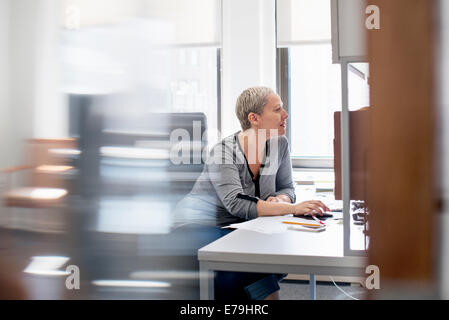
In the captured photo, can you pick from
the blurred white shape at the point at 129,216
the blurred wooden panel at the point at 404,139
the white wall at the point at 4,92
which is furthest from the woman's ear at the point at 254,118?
the blurred wooden panel at the point at 404,139

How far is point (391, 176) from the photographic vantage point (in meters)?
0.33

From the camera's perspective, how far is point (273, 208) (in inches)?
49.1

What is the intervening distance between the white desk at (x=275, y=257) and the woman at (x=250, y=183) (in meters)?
0.16

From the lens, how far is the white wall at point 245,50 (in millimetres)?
2387

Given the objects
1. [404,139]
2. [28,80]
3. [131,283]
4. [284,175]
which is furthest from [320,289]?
[404,139]

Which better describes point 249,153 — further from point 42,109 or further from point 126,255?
point 42,109

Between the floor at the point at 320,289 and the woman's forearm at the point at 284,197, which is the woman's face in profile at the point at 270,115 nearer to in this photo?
the woman's forearm at the point at 284,197

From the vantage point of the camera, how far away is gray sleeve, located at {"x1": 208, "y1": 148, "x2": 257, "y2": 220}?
1.28 m

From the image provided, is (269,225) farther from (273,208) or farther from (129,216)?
(129,216)

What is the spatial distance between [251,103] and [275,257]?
33.9 inches

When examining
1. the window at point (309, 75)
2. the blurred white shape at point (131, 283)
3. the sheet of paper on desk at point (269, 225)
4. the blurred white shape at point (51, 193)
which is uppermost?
the window at point (309, 75)

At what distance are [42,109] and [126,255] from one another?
1.46ft

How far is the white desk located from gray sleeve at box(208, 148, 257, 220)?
13.6 inches

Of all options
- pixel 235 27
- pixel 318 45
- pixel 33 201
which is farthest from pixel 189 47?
pixel 33 201
